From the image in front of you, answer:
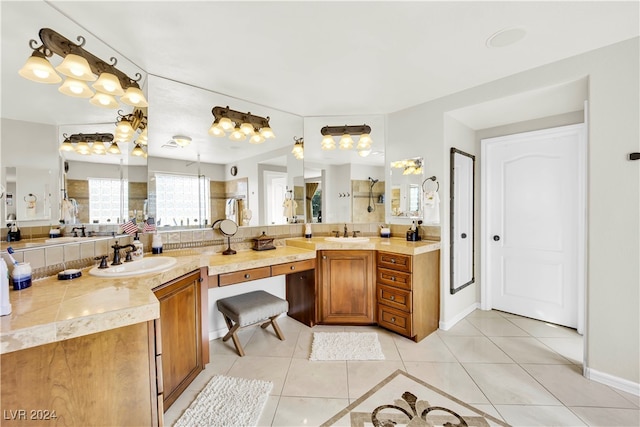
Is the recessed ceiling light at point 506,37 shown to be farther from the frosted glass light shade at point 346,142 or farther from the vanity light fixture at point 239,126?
the vanity light fixture at point 239,126

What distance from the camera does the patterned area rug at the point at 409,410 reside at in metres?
1.59

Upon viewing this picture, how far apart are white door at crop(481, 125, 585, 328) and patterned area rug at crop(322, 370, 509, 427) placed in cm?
199

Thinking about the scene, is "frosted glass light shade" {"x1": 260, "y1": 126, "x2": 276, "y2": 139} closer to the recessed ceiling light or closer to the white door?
the recessed ceiling light

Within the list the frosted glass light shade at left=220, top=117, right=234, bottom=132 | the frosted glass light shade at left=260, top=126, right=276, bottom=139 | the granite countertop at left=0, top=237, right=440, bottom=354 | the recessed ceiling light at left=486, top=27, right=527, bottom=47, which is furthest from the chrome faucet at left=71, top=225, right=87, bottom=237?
the recessed ceiling light at left=486, top=27, right=527, bottom=47

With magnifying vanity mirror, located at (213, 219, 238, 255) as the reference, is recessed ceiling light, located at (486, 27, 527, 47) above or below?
above

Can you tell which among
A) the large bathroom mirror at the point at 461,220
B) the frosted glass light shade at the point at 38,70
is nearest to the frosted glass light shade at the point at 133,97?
the frosted glass light shade at the point at 38,70

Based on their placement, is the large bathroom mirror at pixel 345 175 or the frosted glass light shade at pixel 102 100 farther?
the large bathroom mirror at pixel 345 175

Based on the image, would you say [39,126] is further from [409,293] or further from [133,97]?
[409,293]

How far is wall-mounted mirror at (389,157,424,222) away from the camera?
299cm

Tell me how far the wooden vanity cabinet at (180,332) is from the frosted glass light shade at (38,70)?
53.0 inches

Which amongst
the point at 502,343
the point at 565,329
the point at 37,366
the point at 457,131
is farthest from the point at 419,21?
the point at 565,329

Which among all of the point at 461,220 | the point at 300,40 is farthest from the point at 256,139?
the point at 461,220

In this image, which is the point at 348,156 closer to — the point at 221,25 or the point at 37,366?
the point at 221,25

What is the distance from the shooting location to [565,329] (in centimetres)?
275
